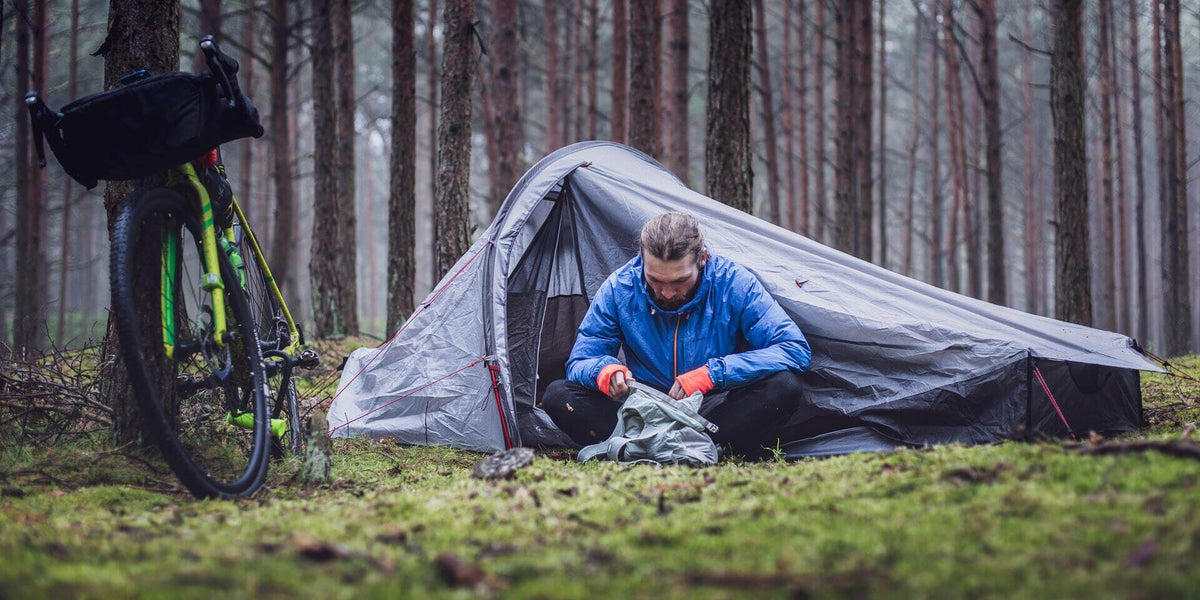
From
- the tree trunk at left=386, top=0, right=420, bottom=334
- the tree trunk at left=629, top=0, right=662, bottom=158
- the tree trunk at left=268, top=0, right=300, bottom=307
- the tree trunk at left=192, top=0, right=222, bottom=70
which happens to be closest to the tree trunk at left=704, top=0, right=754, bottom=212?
the tree trunk at left=629, top=0, right=662, bottom=158

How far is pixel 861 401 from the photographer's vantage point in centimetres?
392

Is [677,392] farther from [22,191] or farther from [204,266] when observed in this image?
[22,191]

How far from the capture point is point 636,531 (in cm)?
208

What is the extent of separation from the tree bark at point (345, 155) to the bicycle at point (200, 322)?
558 cm

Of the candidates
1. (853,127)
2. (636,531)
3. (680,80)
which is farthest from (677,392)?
(853,127)

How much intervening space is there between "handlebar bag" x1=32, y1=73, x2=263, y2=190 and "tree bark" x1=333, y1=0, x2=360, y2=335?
238 inches

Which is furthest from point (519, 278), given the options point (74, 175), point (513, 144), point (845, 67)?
point (845, 67)

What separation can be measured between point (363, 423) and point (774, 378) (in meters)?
2.30

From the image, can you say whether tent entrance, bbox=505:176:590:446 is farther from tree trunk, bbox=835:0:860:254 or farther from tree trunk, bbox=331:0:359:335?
tree trunk, bbox=835:0:860:254

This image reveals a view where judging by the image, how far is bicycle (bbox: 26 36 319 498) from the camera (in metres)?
2.47

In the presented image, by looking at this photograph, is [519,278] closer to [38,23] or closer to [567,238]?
[567,238]

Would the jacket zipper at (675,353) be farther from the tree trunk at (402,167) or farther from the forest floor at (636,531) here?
the tree trunk at (402,167)

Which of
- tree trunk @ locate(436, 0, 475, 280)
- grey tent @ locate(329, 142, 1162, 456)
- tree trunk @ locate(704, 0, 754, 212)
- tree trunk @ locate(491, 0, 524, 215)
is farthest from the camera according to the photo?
tree trunk @ locate(491, 0, 524, 215)

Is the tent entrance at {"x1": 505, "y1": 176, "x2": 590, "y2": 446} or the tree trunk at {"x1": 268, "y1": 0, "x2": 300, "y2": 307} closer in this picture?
the tent entrance at {"x1": 505, "y1": 176, "x2": 590, "y2": 446}
